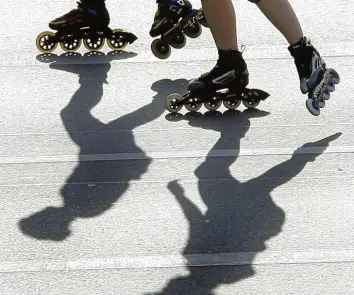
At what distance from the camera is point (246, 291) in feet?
18.1

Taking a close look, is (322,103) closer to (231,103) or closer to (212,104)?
(231,103)

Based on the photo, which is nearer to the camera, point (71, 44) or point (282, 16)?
point (282, 16)

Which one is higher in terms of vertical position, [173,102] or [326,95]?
[326,95]

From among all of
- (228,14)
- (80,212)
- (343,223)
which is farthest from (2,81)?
(343,223)

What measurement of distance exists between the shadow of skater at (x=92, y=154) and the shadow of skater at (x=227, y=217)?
393 millimetres

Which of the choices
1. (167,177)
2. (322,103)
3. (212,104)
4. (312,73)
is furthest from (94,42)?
(167,177)

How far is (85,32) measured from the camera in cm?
909

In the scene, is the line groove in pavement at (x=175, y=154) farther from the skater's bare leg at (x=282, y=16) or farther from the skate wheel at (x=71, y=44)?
the skate wheel at (x=71, y=44)

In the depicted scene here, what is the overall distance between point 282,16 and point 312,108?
2.15 ft

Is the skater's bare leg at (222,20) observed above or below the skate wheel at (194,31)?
above

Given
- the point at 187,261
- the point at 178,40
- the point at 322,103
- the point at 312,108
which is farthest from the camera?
the point at 178,40

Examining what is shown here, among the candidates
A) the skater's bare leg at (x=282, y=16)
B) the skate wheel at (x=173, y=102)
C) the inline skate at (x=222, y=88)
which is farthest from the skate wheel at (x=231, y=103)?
the skater's bare leg at (x=282, y=16)

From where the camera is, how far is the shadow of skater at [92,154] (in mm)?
6395

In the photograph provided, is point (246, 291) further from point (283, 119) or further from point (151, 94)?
point (151, 94)
